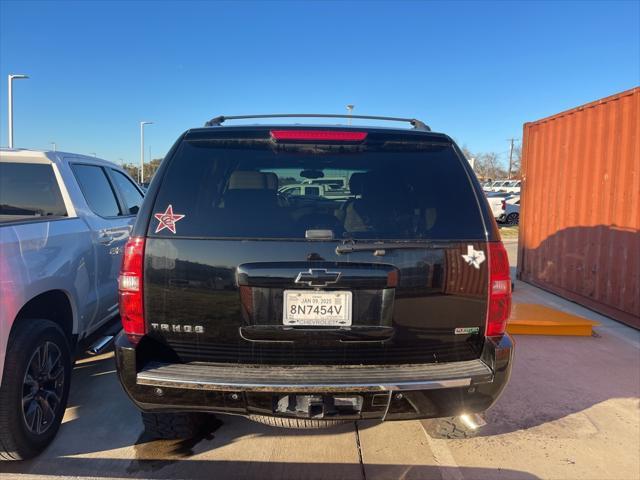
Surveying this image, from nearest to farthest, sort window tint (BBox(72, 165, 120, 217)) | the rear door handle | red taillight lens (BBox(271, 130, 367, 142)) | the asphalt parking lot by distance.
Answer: red taillight lens (BBox(271, 130, 367, 142)) < the asphalt parking lot < the rear door handle < window tint (BBox(72, 165, 120, 217))

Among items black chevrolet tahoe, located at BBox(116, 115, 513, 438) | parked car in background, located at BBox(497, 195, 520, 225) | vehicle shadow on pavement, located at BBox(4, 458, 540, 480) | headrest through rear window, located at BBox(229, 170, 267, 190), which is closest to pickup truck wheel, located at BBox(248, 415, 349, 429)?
black chevrolet tahoe, located at BBox(116, 115, 513, 438)

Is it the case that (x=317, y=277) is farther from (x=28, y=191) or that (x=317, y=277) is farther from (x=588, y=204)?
(x=588, y=204)

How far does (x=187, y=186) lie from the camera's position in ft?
8.04

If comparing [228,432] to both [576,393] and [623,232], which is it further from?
[623,232]

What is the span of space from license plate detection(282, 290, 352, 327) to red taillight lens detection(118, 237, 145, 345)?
73 centimetres

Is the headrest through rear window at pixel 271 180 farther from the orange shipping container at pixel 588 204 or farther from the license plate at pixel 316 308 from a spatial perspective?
the orange shipping container at pixel 588 204

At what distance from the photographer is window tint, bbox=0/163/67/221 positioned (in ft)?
12.6

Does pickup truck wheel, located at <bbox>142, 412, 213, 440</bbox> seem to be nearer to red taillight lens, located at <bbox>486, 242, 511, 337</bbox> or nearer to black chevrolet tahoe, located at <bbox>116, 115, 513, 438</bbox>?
black chevrolet tahoe, located at <bbox>116, 115, 513, 438</bbox>

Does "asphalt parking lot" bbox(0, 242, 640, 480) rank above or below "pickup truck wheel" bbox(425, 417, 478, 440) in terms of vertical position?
below

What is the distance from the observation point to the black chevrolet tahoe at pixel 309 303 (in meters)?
2.29

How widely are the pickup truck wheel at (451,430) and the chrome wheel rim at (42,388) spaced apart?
8.37ft

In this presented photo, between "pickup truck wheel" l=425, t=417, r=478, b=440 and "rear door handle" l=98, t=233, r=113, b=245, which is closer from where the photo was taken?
"pickup truck wheel" l=425, t=417, r=478, b=440

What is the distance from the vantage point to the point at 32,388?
114 inches

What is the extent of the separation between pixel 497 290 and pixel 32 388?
9.25ft
